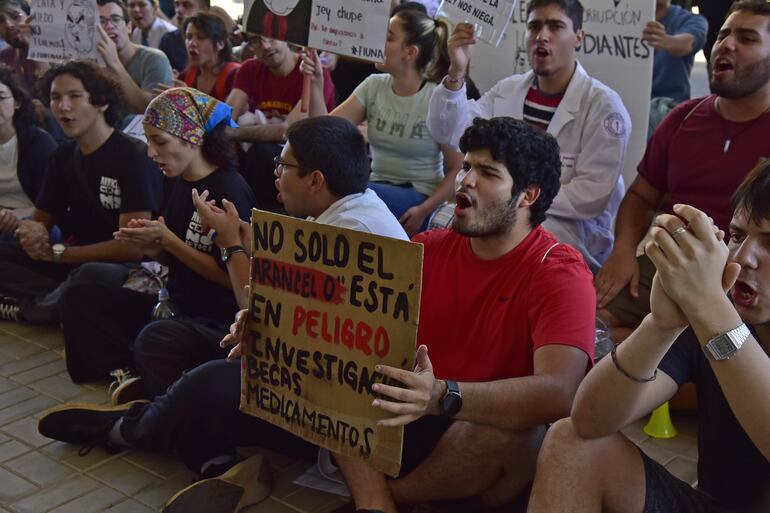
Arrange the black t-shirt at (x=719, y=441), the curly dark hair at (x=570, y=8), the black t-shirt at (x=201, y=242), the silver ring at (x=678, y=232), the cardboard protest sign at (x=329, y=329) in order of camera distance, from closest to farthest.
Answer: the silver ring at (x=678, y=232) → the black t-shirt at (x=719, y=441) → the cardboard protest sign at (x=329, y=329) → the black t-shirt at (x=201, y=242) → the curly dark hair at (x=570, y=8)

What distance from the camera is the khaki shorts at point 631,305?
420cm

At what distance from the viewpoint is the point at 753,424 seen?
2.11m

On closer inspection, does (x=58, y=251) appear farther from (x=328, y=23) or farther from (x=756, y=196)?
(x=756, y=196)

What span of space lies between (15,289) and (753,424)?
14.3ft

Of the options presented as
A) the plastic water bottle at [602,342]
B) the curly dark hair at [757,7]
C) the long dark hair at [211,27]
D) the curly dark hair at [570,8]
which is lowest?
the plastic water bottle at [602,342]

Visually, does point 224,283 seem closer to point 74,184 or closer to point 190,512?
point 190,512

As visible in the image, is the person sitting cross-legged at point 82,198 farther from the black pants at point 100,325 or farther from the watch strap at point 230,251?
the watch strap at point 230,251

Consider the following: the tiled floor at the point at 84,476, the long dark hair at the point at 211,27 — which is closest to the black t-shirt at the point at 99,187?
the tiled floor at the point at 84,476

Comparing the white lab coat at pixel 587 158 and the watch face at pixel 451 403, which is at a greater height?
the white lab coat at pixel 587 158

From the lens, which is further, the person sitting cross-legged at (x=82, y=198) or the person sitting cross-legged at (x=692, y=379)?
the person sitting cross-legged at (x=82, y=198)

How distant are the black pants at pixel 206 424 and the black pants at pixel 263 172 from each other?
2399 millimetres

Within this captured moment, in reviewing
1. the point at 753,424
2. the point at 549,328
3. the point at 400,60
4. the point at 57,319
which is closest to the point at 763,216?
the point at 753,424

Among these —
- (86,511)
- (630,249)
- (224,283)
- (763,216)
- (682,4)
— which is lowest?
(86,511)

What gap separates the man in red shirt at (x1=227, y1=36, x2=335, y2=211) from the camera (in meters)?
5.86
